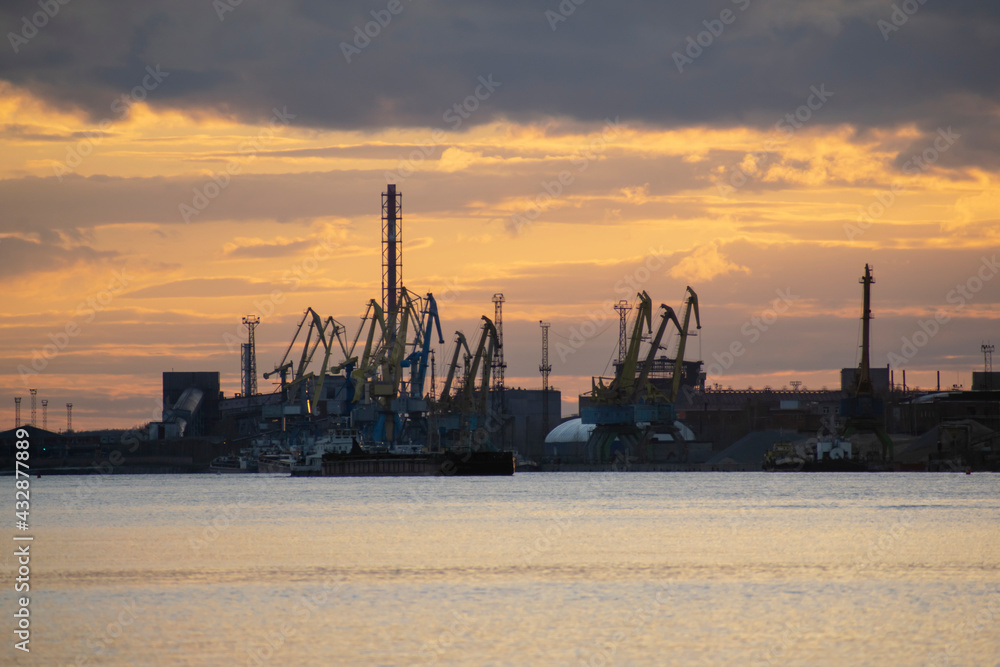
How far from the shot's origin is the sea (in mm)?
30094

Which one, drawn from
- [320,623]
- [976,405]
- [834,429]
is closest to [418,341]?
[834,429]

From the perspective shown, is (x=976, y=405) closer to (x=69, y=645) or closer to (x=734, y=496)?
(x=734, y=496)

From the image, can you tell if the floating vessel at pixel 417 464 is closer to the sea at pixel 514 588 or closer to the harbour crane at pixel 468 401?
the harbour crane at pixel 468 401

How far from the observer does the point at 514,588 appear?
40.2m

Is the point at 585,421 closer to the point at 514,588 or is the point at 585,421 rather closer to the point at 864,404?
the point at 864,404

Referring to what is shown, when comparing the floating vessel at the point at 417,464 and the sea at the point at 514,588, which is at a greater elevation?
the sea at the point at 514,588

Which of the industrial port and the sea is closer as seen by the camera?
the sea

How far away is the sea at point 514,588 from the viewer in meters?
30.1

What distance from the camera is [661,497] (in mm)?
99625

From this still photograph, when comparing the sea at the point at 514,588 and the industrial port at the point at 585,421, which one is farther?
the industrial port at the point at 585,421

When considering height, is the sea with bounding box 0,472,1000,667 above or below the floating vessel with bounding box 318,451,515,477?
above

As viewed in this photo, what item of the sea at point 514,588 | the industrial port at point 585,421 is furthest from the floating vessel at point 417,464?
the sea at point 514,588

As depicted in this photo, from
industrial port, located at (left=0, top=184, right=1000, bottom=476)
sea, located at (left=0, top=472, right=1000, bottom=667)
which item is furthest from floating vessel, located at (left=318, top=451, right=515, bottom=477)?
sea, located at (left=0, top=472, right=1000, bottom=667)

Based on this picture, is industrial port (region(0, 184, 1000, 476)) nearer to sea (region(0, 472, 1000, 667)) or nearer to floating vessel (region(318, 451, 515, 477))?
floating vessel (region(318, 451, 515, 477))
